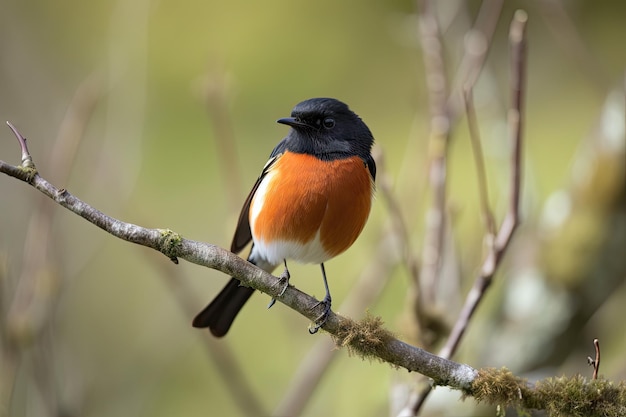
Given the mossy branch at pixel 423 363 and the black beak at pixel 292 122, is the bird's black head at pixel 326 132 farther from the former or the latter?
the mossy branch at pixel 423 363

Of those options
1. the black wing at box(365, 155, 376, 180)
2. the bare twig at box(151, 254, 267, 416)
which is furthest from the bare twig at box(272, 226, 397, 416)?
the black wing at box(365, 155, 376, 180)

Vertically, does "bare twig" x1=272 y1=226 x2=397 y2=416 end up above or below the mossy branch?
above

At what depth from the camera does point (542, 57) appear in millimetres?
7453

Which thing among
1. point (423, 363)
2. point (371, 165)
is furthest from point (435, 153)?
point (423, 363)

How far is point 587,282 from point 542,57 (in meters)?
3.51

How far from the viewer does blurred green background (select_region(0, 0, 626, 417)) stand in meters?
5.92

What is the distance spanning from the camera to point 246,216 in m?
4.07

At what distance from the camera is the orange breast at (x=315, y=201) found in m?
3.64

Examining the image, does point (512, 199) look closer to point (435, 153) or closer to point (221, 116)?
point (435, 153)

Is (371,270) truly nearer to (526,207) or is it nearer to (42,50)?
(526,207)

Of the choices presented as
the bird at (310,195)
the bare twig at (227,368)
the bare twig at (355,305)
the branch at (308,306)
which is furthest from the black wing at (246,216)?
the branch at (308,306)

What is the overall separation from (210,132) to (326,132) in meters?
4.29

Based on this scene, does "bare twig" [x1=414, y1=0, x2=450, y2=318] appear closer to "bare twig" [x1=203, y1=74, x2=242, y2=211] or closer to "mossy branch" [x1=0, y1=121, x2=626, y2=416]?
"mossy branch" [x1=0, y1=121, x2=626, y2=416]

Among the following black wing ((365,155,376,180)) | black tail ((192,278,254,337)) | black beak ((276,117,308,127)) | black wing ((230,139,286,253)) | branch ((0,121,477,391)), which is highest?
black wing ((365,155,376,180))
